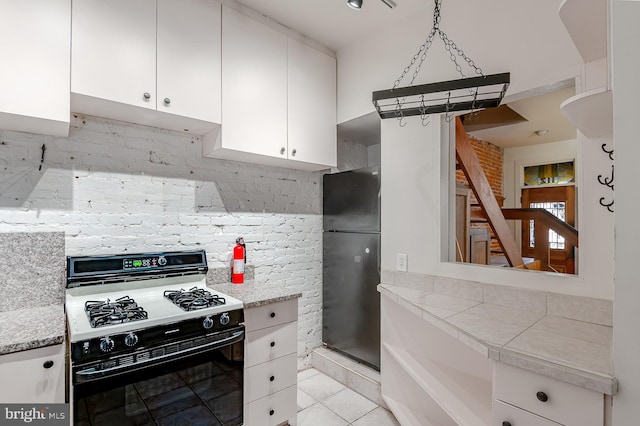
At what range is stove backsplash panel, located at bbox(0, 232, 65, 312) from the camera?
1.65 metres

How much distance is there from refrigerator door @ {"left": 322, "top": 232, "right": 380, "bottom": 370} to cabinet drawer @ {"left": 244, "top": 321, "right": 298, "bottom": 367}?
76cm

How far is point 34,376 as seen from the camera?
130 centimetres

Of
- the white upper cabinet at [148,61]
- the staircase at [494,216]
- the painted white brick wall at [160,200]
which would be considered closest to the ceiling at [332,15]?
the white upper cabinet at [148,61]

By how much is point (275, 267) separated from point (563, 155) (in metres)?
4.04

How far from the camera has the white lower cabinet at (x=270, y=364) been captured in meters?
1.92

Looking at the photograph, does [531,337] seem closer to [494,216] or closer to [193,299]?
[494,216]

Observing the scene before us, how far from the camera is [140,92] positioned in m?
1.79

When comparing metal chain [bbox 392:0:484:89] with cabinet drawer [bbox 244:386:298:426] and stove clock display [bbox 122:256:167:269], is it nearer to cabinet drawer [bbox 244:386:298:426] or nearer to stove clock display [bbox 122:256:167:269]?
stove clock display [bbox 122:256:167:269]

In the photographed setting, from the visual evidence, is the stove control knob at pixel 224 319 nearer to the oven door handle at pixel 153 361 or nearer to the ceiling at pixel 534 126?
the oven door handle at pixel 153 361

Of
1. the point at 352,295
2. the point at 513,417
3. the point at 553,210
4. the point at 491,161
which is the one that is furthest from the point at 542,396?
the point at 491,161

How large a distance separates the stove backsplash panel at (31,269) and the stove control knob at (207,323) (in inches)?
34.3

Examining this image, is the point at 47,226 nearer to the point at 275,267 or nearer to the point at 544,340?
the point at 275,267

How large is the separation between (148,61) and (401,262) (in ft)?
6.77

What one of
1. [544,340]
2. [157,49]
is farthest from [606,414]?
[157,49]
